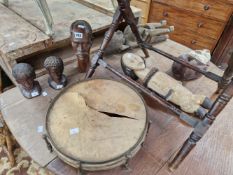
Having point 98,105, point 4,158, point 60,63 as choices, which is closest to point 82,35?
point 60,63

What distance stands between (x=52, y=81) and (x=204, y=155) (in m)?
0.67

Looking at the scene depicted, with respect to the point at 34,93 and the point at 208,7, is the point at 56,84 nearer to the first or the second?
the point at 34,93

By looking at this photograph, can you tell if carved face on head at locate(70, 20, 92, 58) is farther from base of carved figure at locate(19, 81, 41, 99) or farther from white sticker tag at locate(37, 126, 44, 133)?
white sticker tag at locate(37, 126, 44, 133)

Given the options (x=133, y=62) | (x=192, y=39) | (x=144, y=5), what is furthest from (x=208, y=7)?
(x=133, y=62)

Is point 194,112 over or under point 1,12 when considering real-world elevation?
under

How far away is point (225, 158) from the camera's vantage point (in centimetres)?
67

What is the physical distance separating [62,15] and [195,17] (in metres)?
1.05

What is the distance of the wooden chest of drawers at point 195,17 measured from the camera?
4.62 ft

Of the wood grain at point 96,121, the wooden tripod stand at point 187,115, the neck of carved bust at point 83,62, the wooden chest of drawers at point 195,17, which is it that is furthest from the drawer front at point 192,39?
the wood grain at point 96,121

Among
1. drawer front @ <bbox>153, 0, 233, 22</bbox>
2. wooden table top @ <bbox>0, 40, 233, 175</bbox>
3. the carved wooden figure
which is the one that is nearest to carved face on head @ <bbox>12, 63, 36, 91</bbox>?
wooden table top @ <bbox>0, 40, 233, 175</bbox>

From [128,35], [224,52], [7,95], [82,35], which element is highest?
[82,35]

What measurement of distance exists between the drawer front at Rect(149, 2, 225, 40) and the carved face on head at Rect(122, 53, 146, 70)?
98 cm

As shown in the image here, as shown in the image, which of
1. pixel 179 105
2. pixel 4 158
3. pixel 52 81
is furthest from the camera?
pixel 4 158

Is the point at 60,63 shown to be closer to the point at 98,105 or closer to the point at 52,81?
the point at 52,81
